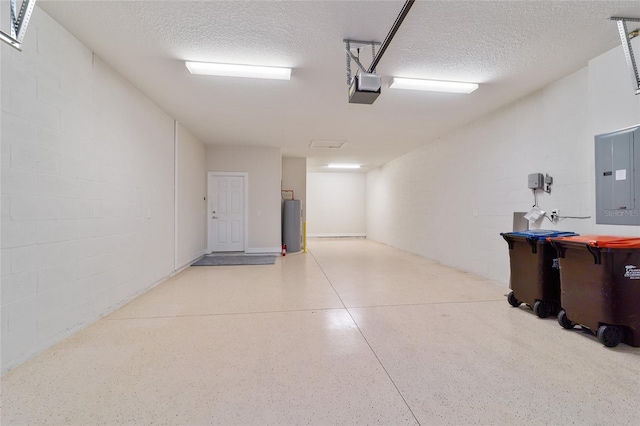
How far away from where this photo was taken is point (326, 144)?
6219 mm

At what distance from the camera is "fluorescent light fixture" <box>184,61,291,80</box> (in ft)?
9.39

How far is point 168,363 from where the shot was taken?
1.94 metres

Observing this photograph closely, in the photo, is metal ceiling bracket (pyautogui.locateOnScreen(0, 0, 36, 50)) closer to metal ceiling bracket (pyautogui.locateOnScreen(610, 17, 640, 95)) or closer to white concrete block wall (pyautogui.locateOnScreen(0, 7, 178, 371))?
white concrete block wall (pyautogui.locateOnScreen(0, 7, 178, 371))

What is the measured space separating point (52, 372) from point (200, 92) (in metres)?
3.25

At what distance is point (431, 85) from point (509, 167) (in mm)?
1812

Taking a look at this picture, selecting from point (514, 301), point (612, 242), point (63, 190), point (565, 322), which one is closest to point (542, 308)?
point (565, 322)

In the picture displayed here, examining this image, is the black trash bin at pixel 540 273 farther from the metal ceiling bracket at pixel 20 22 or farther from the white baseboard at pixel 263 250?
the white baseboard at pixel 263 250

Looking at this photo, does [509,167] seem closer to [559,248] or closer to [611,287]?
[559,248]

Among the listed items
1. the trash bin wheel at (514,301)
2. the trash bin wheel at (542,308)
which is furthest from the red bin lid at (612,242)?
A: the trash bin wheel at (514,301)

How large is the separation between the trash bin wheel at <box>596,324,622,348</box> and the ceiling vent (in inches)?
198

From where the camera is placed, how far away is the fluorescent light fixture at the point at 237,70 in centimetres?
286

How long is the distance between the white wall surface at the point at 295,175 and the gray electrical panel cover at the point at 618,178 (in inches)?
240

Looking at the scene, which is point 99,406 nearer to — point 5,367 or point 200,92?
point 5,367

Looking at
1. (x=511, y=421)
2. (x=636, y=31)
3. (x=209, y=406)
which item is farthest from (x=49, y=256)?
(x=636, y=31)
